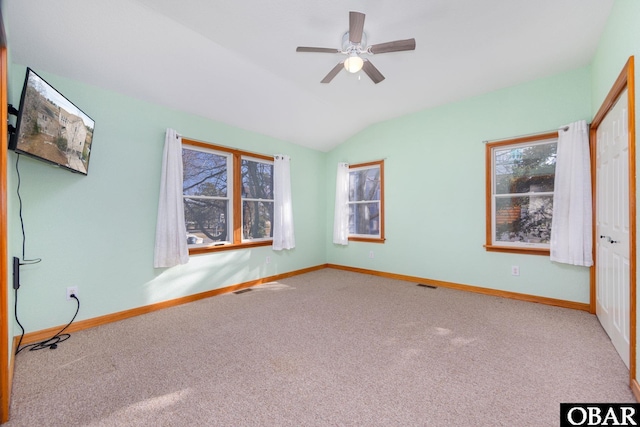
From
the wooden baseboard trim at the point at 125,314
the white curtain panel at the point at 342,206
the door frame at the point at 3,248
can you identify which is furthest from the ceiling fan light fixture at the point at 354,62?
the wooden baseboard trim at the point at 125,314

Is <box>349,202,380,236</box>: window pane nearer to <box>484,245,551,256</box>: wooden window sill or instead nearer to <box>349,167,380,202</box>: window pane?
<box>349,167,380,202</box>: window pane

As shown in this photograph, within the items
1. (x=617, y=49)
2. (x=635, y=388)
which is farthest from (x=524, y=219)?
(x=635, y=388)

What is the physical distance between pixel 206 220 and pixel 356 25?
2.86 metres

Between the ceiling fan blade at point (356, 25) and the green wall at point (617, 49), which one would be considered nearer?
the green wall at point (617, 49)

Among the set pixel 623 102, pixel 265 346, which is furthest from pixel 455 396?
pixel 623 102

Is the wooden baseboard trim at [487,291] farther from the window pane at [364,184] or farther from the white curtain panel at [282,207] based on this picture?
the white curtain panel at [282,207]

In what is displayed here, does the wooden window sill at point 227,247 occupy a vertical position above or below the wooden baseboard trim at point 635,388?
above

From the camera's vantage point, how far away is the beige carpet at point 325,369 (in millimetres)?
1433

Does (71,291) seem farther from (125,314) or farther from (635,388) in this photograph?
(635,388)

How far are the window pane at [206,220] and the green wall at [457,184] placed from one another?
7.79ft

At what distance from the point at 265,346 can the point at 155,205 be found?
6.68ft

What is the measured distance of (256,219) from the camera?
13.9ft

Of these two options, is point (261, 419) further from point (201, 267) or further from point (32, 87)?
point (32, 87)

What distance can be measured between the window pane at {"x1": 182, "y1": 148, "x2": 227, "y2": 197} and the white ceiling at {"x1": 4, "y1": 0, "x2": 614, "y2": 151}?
550mm
